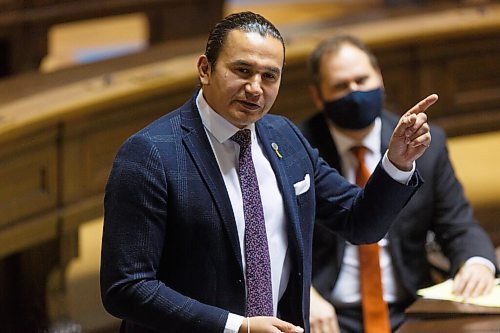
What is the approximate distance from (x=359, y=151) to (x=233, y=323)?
45.7 inches

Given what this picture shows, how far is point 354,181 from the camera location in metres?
3.13

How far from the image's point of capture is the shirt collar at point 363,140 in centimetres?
311

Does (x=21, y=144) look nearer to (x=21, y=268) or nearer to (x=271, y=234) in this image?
(x=21, y=268)

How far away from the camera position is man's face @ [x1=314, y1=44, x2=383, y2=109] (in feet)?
10.0

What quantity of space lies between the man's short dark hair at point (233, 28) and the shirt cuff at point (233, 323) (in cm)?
43

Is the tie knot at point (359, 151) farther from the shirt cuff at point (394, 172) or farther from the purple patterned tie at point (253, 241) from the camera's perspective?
the purple patterned tie at point (253, 241)

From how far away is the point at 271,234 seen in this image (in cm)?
215

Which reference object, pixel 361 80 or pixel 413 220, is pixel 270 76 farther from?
pixel 413 220

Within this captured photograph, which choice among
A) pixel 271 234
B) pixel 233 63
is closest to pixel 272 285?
pixel 271 234

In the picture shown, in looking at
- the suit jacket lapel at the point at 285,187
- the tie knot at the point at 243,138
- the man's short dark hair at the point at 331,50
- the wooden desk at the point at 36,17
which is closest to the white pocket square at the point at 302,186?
the suit jacket lapel at the point at 285,187

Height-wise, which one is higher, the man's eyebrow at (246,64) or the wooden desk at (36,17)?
the man's eyebrow at (246,64)

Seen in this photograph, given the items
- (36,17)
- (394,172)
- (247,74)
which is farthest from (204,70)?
(36,17)

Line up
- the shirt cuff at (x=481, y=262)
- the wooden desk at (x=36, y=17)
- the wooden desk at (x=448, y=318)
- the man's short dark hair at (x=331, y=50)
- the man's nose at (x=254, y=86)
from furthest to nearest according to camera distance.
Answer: the wooden desk at (x=36, y=17) → the man's short dark hair at (x=331, y=50) → the shirt cuff at (x=481, y=262) → the wooden desk at (x=448, y=318) → the man's nose at (x=254, y=86)

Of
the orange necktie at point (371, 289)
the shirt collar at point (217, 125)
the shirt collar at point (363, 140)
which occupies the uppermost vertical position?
the shirt collar at point (217, 125)
